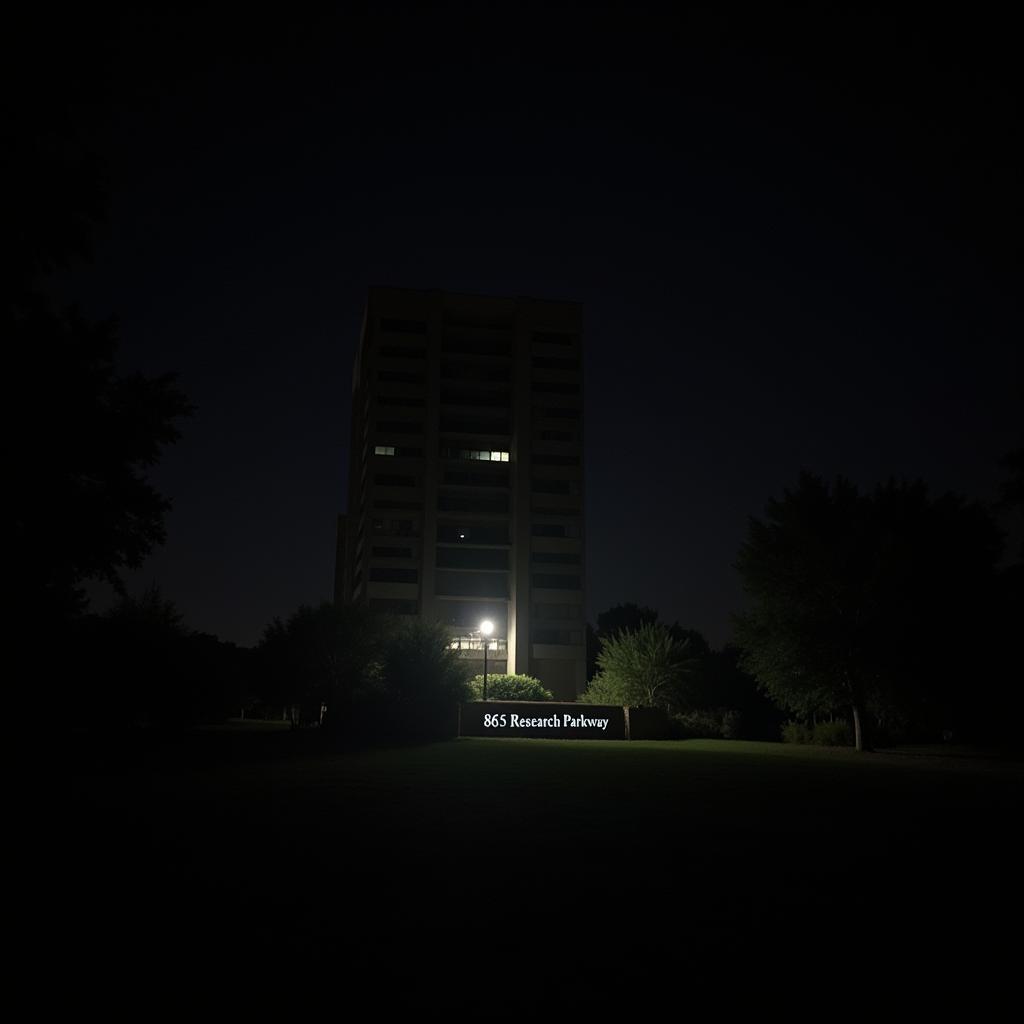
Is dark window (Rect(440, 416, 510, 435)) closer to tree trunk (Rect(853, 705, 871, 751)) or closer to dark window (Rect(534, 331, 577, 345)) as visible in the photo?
dark window (Rect(534, 331, 577, 345))

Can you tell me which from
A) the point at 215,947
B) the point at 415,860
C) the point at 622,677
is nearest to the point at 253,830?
the point at 415,860

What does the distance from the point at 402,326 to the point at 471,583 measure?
92.9 feet

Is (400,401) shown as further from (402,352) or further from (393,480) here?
(393,480)

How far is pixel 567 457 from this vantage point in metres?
82.3

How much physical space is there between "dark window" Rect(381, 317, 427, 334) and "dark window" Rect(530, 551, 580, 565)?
26709 mm

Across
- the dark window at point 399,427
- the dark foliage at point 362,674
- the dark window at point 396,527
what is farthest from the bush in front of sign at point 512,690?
the dark window at point 399,427

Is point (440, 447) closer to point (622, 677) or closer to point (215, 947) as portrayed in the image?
point (622, 677)

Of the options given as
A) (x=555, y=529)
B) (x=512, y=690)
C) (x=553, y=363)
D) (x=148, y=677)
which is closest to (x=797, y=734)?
(x=512, y=690)

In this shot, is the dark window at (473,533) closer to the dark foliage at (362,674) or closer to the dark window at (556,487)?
the dark window at (556,487)

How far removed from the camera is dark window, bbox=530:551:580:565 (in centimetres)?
7919

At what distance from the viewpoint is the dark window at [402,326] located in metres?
84.1

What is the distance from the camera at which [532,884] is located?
21.1 ft

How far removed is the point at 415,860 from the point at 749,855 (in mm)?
3213

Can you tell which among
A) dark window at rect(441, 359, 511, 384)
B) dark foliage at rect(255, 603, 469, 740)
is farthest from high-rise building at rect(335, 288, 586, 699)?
dark foliage at rect(255, 603, 469, 740)
